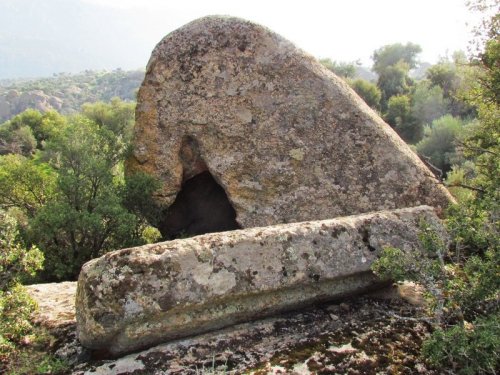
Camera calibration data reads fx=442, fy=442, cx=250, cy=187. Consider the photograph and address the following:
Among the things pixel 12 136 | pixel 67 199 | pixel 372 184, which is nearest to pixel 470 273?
pixel 372 184

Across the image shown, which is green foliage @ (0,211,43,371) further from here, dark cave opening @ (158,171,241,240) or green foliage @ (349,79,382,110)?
green foliage @ (349,79,382,110)

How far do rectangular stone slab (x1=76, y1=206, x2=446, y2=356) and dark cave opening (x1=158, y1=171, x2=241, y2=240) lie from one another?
5.49 m

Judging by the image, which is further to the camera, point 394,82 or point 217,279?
point 394,82

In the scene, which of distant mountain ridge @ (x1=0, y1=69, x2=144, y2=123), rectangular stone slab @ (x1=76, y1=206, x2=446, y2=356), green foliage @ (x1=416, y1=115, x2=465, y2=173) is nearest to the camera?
rectangular stone slab @ (x1=76, y1=206, x2=446, y2=356)

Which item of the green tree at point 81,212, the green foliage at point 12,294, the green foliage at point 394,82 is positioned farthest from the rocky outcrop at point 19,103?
the green foliage at point 12,294

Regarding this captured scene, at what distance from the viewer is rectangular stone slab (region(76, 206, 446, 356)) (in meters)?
4.95

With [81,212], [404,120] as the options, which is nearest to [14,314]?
[81,212]

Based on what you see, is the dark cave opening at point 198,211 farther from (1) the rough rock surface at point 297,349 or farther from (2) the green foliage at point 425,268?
(2) the green foliage at point 425,268

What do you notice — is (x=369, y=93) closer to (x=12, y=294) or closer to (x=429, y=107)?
(x=429, y=107)

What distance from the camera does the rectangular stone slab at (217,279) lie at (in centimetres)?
495

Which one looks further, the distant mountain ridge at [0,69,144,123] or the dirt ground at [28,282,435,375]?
the distant mountain ridge at [0,69,144,123]

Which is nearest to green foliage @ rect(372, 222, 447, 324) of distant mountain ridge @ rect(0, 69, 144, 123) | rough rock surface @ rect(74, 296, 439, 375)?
rough rock surface @ rect(74, 296, 439, 375)

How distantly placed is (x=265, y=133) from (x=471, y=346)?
6.81 m

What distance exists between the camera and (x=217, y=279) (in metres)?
5.18
